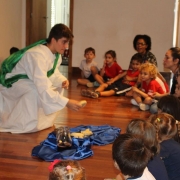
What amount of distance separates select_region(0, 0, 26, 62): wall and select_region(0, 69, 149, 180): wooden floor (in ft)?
7.01

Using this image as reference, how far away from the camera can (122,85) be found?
5676 millimetres

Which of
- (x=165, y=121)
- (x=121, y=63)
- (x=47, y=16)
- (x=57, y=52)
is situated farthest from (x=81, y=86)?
(x=165, y=121)

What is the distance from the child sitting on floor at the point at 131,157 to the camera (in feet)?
5.40

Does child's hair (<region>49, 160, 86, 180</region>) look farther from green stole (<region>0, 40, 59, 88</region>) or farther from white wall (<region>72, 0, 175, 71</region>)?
white wall (<region>72, 0, 175, 71</region>)

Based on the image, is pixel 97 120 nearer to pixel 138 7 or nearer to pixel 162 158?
pixel 162 158

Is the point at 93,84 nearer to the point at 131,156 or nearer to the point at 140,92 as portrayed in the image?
the point at 140,92

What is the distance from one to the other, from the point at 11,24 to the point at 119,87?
2.35 m

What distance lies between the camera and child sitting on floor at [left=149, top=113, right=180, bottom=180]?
2.15m

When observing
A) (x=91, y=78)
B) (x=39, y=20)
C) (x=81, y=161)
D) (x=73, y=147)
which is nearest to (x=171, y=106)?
(x=81, y=161)

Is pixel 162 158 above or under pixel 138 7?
under

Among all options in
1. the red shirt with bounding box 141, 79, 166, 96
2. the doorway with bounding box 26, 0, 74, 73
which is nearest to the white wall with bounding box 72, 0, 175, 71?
the doorway with bounding box 26, 0, 74, 73

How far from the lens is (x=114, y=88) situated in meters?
5.68

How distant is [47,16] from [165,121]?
7043 millimetres

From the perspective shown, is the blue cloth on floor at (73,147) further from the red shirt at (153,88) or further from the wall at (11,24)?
the wall at (11,24)
